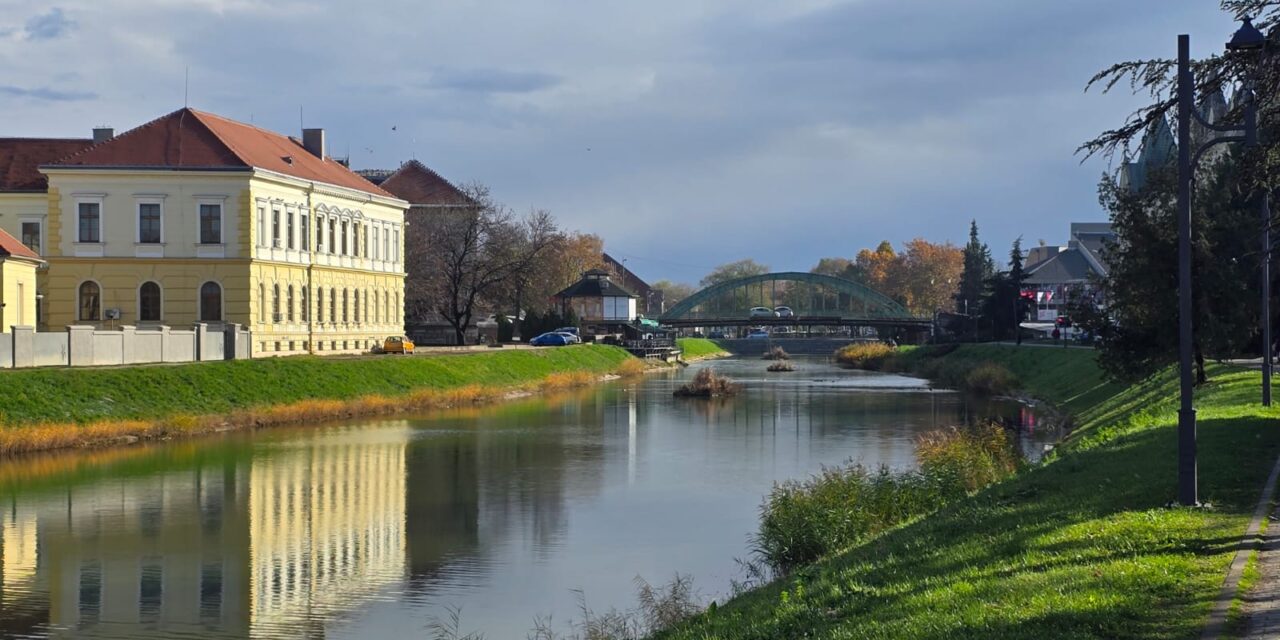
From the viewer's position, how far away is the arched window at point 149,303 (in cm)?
6053

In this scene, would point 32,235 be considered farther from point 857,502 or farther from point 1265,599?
point 1265,599

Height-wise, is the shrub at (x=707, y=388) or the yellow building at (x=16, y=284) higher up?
the yellow building at (x=16, y=284)

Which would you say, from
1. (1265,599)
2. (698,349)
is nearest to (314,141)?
(698,349)

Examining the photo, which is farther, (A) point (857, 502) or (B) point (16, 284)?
(B) point (16, 284)

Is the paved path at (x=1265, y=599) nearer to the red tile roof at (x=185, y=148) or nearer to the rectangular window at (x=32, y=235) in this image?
the red tile roof at (x=185, y=148)

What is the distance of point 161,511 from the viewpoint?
28.1m

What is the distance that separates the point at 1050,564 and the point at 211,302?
5337 centimetres

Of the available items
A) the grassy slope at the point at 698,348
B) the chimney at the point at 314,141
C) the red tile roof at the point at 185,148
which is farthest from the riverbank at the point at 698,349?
the red tile roof at the point at 185,148

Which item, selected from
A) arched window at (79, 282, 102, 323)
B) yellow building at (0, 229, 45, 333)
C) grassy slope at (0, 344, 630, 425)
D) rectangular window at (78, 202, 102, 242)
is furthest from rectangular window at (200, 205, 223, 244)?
yellow building at (0, 229, 45, 333)

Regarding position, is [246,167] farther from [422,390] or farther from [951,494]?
[951,494]

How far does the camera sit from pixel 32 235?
208ft

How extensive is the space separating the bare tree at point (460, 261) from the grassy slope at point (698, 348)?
3461 centimetres

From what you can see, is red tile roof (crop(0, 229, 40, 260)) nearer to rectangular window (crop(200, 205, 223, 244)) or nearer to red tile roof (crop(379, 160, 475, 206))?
rectangular window (crop(200, 205, 223, 244))

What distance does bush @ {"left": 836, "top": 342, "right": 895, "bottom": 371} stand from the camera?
10694 cm
